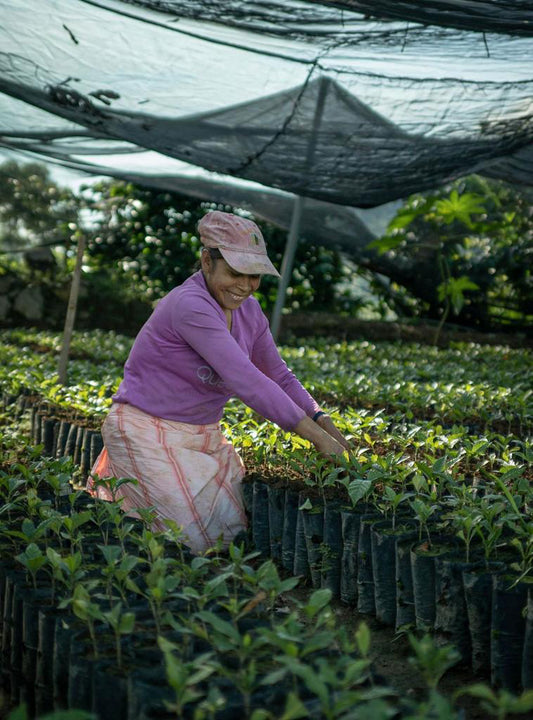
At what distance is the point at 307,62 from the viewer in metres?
4.45

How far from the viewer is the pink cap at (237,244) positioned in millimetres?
2740

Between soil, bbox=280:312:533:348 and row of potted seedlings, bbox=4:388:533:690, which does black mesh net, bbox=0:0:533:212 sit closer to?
row of potted seedlings, bbox=4:388:533:690

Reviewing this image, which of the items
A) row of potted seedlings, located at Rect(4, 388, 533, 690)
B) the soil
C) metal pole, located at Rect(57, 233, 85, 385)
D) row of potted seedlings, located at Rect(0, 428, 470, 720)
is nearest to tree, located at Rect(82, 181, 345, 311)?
the soil

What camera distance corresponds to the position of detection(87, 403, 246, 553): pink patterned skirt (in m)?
2.96

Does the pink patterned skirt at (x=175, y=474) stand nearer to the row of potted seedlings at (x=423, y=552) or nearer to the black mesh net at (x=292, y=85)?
the row of potted seedlings at (x=423, y=552)

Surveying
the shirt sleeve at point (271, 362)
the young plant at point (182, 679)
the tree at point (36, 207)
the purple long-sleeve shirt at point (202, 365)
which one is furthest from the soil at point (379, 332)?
the young plant at point (182, 679)

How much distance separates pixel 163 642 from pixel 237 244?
1605 millimetres

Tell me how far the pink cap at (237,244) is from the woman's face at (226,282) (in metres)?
0.07

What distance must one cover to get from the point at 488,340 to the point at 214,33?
6.91 meters

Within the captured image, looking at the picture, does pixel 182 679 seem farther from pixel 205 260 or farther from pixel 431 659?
pixel 205 260

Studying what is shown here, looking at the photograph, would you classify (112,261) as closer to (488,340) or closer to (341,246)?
(341,246)

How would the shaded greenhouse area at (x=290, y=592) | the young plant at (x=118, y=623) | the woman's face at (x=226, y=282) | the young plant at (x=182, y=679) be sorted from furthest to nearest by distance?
the woman's face at (x=226, y=282) → the young plant at (x=118, y=623) → the shaded greenhouse area at (x=290, y=592) → the young plant at (x=182, y=679)

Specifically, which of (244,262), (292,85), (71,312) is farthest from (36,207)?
(244,262)

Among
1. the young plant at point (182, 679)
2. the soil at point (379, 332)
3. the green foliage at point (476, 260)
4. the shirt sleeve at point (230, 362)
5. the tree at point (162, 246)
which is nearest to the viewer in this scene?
the young plant at point (182, 679)
